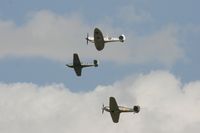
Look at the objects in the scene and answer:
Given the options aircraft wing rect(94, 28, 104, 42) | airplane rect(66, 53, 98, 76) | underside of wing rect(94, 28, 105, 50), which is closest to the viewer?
underside of wing rect(94, 28, 105, 50)

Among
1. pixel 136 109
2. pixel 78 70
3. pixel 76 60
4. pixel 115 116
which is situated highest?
pixel 76 60

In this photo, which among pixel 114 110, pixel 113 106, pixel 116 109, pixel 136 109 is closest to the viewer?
pixel 136 109

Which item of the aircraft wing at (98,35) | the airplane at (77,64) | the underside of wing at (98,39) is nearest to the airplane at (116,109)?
the airplane at (77,64)

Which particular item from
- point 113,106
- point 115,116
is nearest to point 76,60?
point 113,106

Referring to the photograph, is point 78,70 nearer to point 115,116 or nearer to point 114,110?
point 114,110

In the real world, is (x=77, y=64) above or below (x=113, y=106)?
above

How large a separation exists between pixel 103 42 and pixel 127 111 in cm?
2348

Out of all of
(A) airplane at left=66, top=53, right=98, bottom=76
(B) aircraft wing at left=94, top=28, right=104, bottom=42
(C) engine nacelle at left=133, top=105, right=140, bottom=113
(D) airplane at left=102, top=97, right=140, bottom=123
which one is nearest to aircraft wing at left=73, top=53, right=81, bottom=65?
(A) airplane at left=66, top=53, right=98, bottom=76

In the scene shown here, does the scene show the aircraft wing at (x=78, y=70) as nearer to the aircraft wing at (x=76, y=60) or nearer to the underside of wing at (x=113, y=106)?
the aircraft wing at (x=76, y=60)

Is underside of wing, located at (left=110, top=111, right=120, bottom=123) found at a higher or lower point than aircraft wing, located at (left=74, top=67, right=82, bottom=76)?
lower

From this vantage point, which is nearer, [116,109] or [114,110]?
[116,109]

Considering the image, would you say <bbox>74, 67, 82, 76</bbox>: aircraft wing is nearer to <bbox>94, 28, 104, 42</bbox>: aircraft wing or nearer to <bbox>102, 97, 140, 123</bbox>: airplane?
<bbox>102, 97, 140, 123</bbox>: airplane

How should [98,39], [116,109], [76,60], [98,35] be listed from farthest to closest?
[116,109] < [76,60] < [98,35] < [98,39]

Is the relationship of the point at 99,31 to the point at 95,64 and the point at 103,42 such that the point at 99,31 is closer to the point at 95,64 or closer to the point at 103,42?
the point at 103,42
